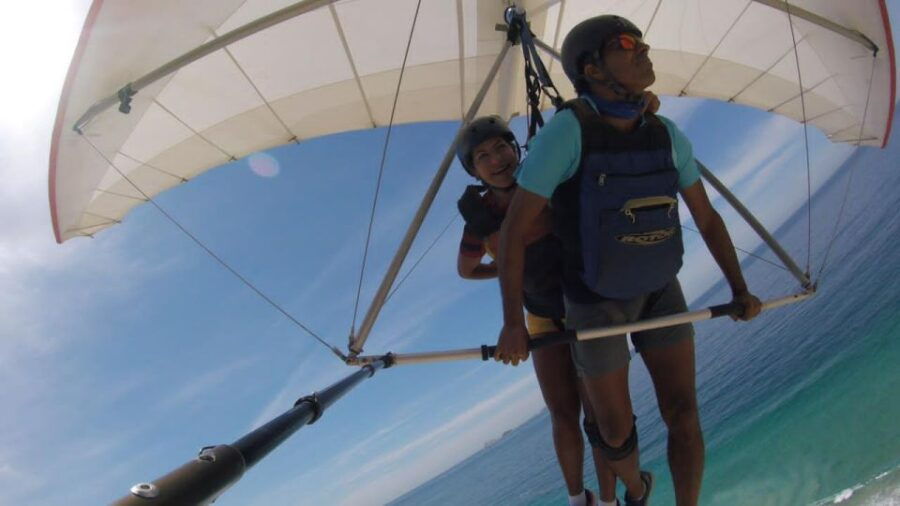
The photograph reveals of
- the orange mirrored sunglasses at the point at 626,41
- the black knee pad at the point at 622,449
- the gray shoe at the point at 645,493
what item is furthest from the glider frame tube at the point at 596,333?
the orange mirrored sunglasses at the point at 626,41

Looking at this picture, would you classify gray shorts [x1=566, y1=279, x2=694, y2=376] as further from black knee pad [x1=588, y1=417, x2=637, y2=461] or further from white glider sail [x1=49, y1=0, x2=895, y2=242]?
white glider sail [x1=49, y1=0, x2=895, y2=242]

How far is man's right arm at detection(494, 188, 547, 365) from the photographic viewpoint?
7.18ft

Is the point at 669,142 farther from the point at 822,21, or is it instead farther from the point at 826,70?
the point at 826,70

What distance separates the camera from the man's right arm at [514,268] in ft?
7.18

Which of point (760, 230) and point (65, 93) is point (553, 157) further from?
A: point (65, 93)

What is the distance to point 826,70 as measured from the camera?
18.1ft

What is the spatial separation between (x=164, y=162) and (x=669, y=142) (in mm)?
5012

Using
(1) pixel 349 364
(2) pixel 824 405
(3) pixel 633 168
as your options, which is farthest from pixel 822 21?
(2) pixel 824 405

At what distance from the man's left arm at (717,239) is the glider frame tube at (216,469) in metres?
2.18

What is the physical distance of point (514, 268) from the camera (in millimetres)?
2227

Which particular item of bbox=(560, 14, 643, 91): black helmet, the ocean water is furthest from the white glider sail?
bbox=(560, 14, 643, 91): black helmet

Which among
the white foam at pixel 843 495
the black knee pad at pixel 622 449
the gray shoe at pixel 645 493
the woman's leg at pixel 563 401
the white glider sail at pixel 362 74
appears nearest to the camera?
the black knee pad at pixel 622 449

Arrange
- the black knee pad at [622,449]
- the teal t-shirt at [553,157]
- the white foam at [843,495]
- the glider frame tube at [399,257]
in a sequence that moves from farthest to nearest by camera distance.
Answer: the white foam at [843,495] → the glider frame tube at [399,257] → the black knee pad at [622,449] → the teal t-shirt at [553,157]

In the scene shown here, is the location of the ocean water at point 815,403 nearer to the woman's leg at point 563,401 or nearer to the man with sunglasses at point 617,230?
the man with sunglasses at point 617,230
